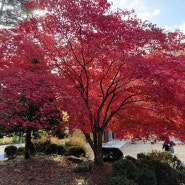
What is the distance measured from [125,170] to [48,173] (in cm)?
238

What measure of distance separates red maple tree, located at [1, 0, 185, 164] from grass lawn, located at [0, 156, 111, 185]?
0.99 m

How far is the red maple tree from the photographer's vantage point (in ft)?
18.1

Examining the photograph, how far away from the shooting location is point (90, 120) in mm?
7043

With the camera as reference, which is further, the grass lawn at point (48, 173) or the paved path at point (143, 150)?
the paved path at point (143, 150)

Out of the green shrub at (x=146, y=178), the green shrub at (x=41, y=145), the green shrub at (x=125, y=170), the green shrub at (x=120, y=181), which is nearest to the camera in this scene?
the green shrub at (x=120, y=181)

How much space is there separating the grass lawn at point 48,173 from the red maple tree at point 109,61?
99 centimetres

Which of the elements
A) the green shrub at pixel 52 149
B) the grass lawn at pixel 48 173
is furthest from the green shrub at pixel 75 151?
the grass lawn at pixel 48 173

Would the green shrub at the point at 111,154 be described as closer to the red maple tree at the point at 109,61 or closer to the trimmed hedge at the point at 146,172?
the trimmed hedge at the point at 146,172

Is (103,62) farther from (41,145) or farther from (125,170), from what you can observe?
(41,145)

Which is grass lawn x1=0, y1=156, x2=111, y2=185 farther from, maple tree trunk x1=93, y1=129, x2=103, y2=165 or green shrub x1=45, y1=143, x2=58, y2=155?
green shrub x1=45, y1=143, x2=58, y2=155

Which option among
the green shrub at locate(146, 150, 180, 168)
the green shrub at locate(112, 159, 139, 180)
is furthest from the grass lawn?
the green shrub at locate(146, 150, 180, 168)

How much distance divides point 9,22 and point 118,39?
9.38m

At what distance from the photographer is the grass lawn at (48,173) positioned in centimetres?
612

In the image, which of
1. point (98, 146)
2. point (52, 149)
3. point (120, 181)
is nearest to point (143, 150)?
point (52, 149)
